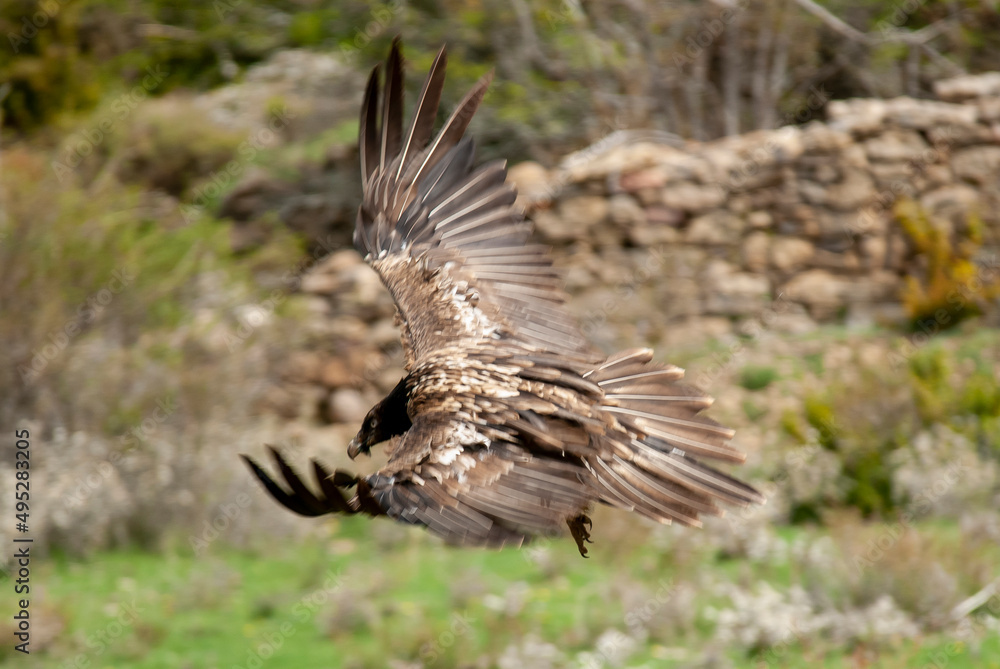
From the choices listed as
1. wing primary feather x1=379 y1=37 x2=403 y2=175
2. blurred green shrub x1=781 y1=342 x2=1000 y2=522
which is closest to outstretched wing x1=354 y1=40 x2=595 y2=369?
wing primary feather x1=379 y1=37 x2=403 y2=175

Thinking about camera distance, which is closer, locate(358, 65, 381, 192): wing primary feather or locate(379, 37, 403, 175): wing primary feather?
locate(379, 37, 403, 175): wing primary feather

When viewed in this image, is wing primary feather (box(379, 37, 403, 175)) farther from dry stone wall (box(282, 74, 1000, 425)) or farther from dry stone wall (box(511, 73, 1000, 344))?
dry stone wall (box(511, 73, 1000, 344))

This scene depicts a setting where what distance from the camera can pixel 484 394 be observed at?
369cm

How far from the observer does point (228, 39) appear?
1631 cm

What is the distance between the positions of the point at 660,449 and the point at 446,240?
143 centimetres

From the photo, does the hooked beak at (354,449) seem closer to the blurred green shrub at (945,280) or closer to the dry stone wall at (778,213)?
the dry stone wall at (778,213)

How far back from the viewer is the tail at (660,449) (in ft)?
12.2

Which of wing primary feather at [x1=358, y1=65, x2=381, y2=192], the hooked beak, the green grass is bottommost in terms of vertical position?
the green grass

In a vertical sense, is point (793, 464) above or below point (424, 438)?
below

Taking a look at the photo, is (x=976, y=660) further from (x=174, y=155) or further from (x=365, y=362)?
(x=174, y=155)

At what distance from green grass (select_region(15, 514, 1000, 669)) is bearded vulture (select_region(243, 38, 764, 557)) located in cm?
235

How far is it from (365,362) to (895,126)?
590 centimetres

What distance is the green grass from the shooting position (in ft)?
20.2

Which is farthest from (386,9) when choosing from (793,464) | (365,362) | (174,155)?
(793,464)
